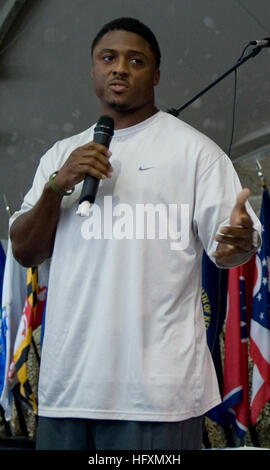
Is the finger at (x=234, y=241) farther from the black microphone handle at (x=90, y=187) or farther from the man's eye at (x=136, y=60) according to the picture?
the man's eye at (x=136, y=60)

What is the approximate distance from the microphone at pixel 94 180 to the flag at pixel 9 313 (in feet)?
7.74

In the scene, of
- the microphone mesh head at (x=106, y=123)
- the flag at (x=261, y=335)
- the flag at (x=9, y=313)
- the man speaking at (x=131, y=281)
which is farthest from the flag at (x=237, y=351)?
the microphone mesh head at (x=106, y=123)

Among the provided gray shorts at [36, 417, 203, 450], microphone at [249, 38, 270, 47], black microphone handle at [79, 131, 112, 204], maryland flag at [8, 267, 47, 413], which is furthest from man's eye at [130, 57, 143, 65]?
maryland flag at [8, 267, 47, 413]

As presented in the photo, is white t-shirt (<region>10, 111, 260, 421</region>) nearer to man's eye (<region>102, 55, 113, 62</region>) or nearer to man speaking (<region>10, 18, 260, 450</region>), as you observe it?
man speaking (<region>10, 18, 260, 450</region>)

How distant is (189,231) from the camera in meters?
1.70

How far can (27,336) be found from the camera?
381 centimetres

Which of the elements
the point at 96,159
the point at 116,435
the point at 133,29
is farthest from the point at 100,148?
the point at 116,435

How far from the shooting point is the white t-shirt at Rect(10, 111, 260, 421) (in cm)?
155

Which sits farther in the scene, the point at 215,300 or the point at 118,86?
the point at 215,300

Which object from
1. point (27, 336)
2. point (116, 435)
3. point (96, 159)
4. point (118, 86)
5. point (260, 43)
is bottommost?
point (116, 435)

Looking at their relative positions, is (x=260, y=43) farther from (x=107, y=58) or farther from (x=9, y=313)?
(x=9, y=313)

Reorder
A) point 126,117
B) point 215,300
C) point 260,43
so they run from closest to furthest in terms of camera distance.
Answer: point 126,117 → point 260,43 → point 215,300

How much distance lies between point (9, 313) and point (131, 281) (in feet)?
8.13

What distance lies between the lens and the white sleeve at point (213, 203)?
1677 mm
